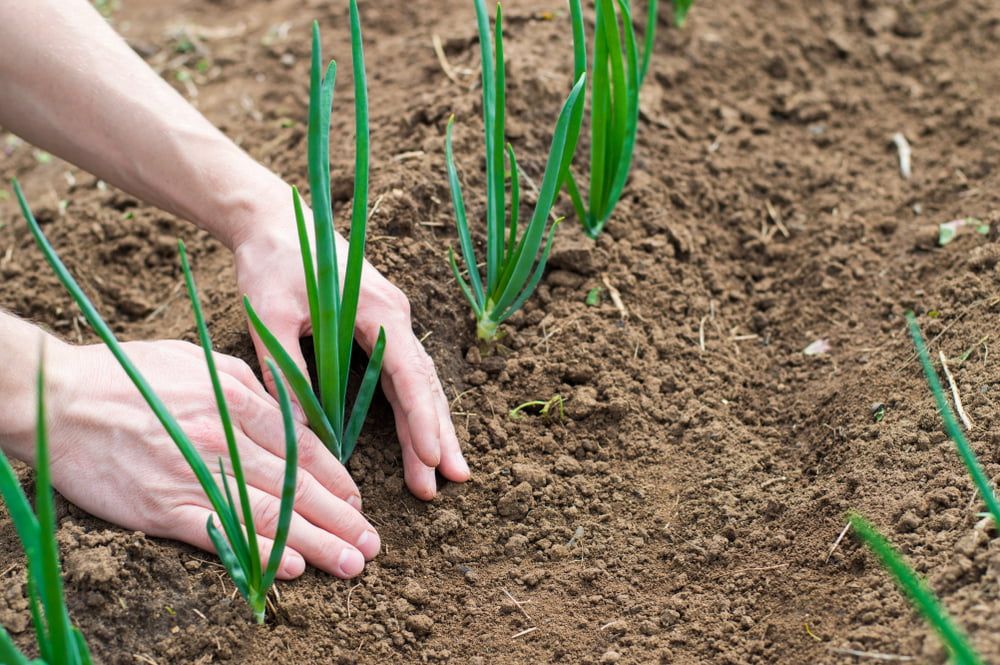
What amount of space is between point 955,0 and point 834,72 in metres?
0.52

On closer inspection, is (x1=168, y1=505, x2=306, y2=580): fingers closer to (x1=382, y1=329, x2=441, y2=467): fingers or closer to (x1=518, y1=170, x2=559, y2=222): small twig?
(x1=382, y1=329, x2=441, y2=467): fingers

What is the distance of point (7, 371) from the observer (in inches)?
61.4

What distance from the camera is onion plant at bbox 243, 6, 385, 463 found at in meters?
1.46

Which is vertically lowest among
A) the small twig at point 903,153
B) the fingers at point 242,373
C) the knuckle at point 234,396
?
the small twig at point 903,153

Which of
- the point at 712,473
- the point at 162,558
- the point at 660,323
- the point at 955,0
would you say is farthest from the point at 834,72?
the point at 162,558

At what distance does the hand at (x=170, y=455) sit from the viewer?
1.58 metres

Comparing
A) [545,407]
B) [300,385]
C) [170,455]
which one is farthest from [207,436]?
[545,407]

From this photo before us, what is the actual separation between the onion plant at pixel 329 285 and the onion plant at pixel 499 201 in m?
0.31

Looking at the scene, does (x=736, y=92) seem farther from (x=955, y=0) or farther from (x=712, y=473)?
(x=712, y=473)

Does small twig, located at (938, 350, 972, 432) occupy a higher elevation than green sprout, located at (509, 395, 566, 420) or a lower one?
higher

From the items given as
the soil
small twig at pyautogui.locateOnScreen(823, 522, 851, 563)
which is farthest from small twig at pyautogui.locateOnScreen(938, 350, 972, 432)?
small twig at pyautogui.locateOnScreen(823, 522, 851, 563)

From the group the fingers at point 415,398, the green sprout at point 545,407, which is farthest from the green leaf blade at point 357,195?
the green sprout at point 545,407

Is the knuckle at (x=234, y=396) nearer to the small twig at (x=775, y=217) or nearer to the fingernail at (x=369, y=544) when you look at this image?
the fingernail at (x=369, y=544)

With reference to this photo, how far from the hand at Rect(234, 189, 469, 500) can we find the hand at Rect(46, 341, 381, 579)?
0.13 m
